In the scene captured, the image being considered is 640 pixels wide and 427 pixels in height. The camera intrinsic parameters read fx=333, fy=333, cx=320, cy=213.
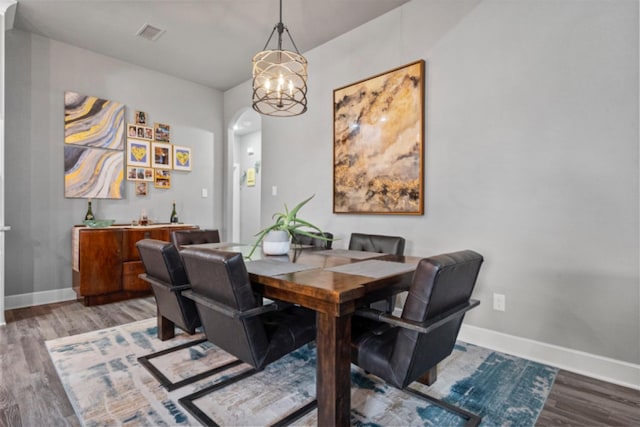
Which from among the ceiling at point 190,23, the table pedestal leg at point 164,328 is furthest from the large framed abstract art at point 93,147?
the table pedestal leg at point 164,328

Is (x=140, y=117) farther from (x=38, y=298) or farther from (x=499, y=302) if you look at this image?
(x=499, y=302)

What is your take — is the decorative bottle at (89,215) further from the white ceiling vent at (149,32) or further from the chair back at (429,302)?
the chair back at (429,302)

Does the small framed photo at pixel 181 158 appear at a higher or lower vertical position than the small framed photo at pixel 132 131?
lower

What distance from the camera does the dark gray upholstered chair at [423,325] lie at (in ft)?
4.08

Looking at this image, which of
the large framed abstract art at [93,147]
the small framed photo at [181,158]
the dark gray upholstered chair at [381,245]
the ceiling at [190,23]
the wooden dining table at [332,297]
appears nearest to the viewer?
the wooden dining table at [332,297]

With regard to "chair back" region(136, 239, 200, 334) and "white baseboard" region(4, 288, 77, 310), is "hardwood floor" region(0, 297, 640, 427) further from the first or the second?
"white baseboard" region(4, 288, 77, 310)

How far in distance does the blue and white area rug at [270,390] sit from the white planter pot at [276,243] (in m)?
0.72

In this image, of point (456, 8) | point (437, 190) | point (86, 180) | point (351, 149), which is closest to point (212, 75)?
point (86, 180)

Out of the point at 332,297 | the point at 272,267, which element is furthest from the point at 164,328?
the point at 332,297

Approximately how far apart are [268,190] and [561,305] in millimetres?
3291

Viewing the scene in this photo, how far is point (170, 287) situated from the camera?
1.89 metres

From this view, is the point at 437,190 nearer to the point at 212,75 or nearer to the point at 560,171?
the point at 560,171

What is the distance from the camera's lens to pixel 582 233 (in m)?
2.06

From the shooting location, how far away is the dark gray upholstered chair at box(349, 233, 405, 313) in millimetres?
2287
